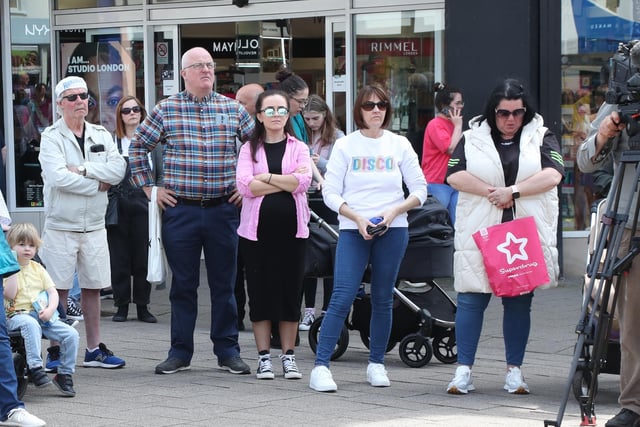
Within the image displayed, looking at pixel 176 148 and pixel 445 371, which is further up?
pixel 176 148

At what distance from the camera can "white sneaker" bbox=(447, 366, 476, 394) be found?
762 cm

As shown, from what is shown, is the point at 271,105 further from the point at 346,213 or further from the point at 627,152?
the point at 627,152

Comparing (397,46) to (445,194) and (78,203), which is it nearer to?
(445,194)

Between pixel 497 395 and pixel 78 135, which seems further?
pixel 78 135

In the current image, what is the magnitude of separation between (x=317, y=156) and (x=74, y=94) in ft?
7.02

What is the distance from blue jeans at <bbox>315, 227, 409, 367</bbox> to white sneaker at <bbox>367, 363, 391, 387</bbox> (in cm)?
6

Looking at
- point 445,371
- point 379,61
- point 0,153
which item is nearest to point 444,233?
point 445,371

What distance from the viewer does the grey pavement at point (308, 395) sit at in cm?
691

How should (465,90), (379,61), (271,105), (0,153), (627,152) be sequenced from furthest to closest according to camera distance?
(0,153) → (379,61) → (465,90) → (271,105) → (627,152)

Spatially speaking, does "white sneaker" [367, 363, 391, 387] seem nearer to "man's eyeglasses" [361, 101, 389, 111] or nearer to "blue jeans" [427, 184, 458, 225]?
"man's eyeglasses" [361, 101, 389, 111]

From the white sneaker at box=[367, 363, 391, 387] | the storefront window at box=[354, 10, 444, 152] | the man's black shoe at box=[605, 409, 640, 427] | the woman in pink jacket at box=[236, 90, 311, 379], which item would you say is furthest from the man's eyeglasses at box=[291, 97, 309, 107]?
the man's black shoe at box=[605, 409, 640, 427]

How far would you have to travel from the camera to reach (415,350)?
8.69m

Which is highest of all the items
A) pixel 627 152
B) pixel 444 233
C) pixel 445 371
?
pixel 627 152

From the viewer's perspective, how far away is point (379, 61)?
14195 mm
